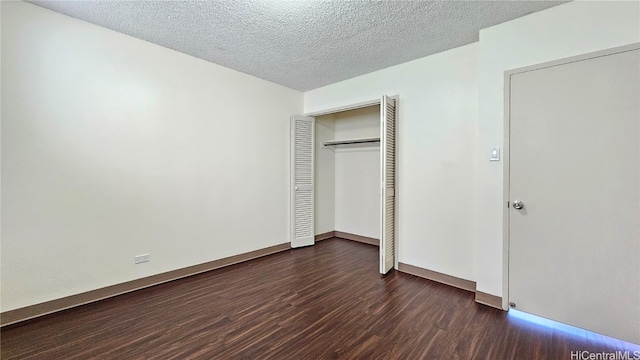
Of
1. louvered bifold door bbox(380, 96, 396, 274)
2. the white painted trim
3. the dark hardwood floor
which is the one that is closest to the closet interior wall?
the white painted trim

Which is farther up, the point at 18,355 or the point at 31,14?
the point at 31,14

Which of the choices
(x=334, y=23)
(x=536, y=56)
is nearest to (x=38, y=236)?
(x=334, y=23)

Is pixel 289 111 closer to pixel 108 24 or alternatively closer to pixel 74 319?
pixel 108 24

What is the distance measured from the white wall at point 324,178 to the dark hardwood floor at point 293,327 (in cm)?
200

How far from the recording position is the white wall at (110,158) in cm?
220

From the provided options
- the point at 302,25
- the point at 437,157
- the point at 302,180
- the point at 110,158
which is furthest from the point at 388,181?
the point at 110,158

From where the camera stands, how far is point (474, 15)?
2328 millimetres

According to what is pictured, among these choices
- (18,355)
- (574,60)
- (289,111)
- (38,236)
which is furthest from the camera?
Answer: (289,111)

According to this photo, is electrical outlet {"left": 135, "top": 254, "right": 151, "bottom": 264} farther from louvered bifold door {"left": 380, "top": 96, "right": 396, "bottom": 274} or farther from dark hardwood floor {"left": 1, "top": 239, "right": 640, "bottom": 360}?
louvered bifold door {"left": 380, "top": 96, "right": 396, "bottom": 274}

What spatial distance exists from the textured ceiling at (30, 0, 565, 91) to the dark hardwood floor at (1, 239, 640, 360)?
2780mm

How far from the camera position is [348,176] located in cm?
504

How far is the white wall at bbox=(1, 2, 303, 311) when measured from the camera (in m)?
2.20

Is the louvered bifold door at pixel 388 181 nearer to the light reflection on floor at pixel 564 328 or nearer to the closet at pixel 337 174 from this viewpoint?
the closet at pixel 337 174

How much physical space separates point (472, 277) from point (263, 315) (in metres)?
2.30
